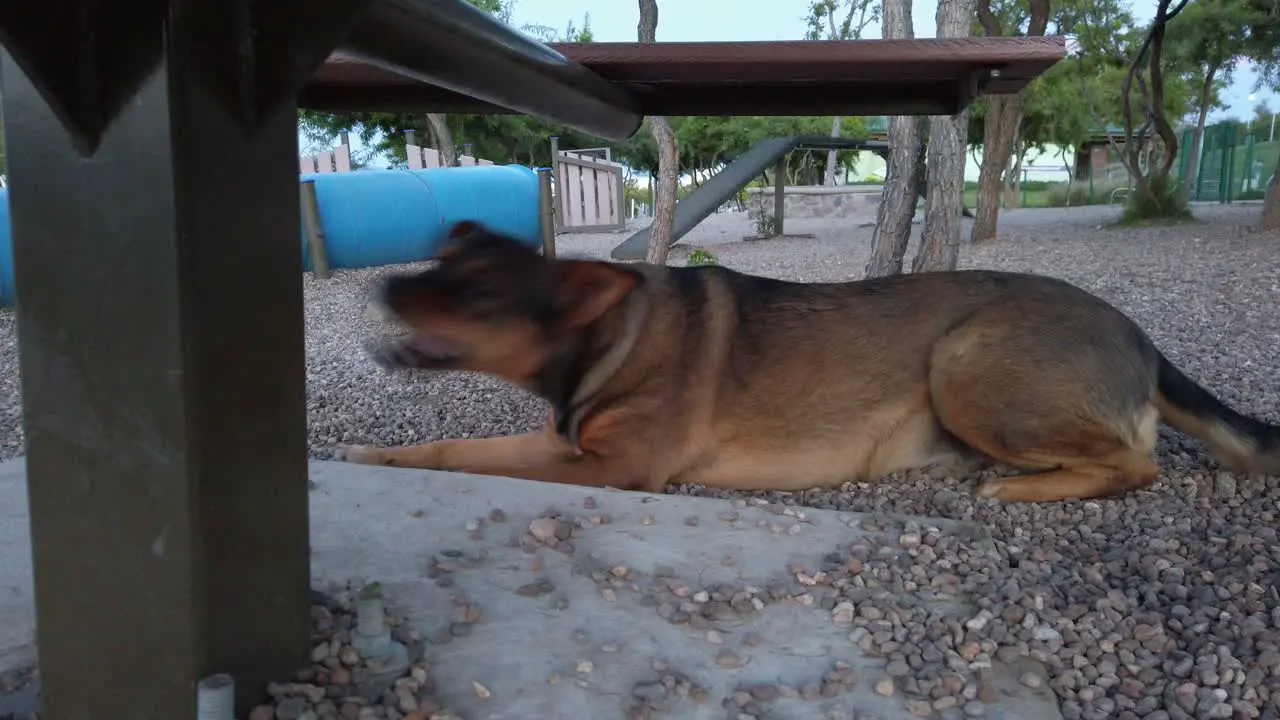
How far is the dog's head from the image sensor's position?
3074 mm

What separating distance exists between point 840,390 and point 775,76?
1.22 m

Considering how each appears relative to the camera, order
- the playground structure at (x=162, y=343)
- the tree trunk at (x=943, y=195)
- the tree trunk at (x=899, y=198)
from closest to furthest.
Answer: the playground structure at (x=162, y=343) < the tree trunk at (x=899, y=198) < the tree trunk at (x=943, y=195)

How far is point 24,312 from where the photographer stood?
1503 millimetres

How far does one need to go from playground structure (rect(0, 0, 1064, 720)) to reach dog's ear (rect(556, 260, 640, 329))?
5.17 feet

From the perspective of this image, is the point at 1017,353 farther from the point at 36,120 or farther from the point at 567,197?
the point at 567,197

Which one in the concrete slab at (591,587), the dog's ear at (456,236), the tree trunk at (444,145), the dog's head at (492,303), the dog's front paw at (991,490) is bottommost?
the dog's front paw at (991,490)

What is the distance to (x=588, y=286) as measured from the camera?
3352 mm

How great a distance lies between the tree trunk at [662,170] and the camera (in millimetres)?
8633

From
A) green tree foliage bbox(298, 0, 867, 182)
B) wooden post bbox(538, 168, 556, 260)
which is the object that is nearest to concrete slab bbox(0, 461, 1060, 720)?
wooden post bbox(538, 168, 556, 260)

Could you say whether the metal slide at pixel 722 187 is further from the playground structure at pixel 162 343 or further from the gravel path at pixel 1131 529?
the playground structure at pixel 162 343

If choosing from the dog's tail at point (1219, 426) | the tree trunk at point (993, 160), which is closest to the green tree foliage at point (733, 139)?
the tree trunk at point (993, 160)

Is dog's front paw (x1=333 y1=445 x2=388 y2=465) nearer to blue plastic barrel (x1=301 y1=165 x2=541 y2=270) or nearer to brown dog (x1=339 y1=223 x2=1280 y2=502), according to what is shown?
brown dog (x1=339 y1=223 x2=1280 y2=502)

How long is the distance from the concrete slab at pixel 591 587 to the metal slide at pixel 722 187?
1034 cm

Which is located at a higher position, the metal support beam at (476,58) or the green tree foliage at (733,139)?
the green tree foliage at (733,139)
